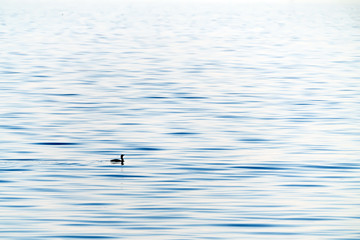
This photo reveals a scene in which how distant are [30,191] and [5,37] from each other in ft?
161

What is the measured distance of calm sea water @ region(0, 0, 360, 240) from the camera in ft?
47.3

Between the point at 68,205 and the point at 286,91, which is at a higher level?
the point at 68,205

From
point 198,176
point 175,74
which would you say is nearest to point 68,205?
point 198,176

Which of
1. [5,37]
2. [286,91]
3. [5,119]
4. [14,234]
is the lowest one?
[5,37]

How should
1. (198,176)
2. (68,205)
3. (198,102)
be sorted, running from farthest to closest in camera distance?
(198,102) < (198,176) < (68,205)

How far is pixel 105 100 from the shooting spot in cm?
2911

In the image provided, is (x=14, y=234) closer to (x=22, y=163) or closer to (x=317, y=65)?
(x=22, y=163)

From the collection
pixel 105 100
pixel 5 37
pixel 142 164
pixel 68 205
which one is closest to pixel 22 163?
pixel 142 164

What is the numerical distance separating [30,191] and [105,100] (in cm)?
1311

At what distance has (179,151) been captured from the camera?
20141 millimetres

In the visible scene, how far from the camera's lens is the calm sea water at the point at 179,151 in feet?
47.3

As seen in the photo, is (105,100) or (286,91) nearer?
(105,100)

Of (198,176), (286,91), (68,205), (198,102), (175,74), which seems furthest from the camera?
(175,74)

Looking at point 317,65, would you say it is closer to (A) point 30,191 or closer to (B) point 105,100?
(B) point 105,100
